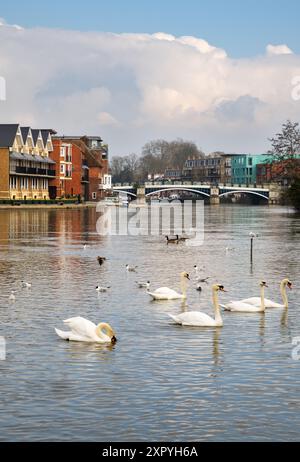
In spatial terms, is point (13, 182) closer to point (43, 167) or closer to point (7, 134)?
point (7, 134)

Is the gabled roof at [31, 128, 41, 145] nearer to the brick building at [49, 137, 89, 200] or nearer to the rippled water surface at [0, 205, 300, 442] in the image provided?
the brick building at [49, 137, 89, 200]

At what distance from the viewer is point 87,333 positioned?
18.7m

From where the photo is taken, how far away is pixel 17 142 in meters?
132

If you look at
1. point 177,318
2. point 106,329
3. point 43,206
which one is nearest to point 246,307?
point 177,318

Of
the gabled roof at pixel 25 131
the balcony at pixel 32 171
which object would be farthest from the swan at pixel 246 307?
the gabled roof at pixel 25 131

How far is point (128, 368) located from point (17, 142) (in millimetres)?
117928

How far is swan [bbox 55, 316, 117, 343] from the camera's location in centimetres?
1867

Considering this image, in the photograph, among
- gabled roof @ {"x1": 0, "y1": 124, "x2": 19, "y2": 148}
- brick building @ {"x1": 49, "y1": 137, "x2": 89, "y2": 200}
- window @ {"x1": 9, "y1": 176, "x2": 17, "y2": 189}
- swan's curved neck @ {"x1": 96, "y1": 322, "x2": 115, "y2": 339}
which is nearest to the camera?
swan's curved neck @ {"x1": 96, "y1": 322, "x2": 115, "y2": 339}

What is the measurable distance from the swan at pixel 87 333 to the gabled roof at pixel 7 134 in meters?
110

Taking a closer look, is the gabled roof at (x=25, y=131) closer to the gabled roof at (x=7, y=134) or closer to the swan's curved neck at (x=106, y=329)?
the gabled roof at (x=7, y=134)

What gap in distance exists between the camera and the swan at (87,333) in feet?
61.3

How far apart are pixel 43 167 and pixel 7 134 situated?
620 inches

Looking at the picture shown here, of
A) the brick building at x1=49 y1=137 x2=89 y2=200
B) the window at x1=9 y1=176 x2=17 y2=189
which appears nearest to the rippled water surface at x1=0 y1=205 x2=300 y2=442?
the window at x1=9 y1=176 x2=17 y2=189

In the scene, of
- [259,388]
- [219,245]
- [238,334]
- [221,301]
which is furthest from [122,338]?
[219,245]
